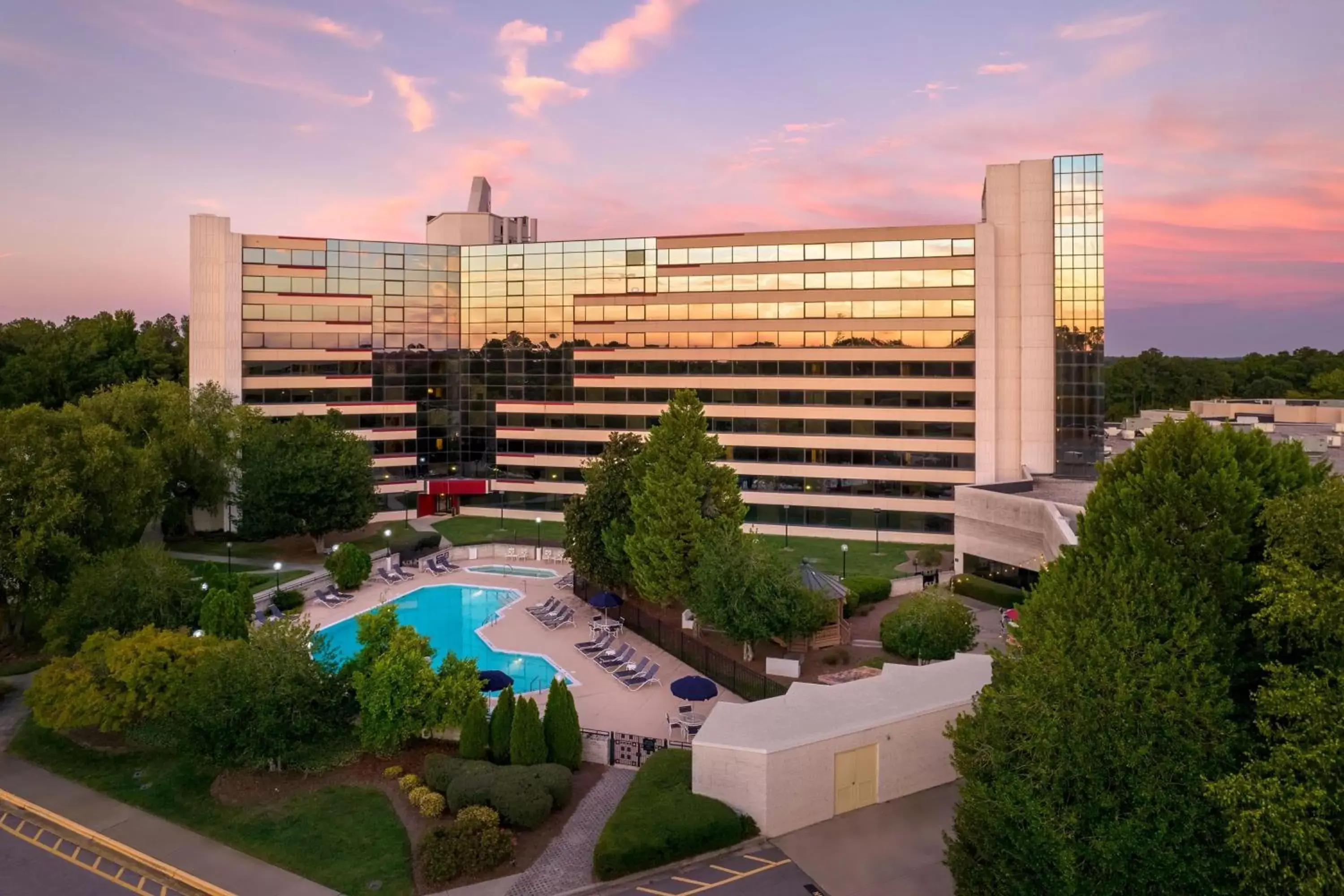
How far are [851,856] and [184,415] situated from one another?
50.5m

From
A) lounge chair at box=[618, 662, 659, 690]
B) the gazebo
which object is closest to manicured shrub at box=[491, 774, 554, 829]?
lounge chair at box=[618, 662, 659, 690]

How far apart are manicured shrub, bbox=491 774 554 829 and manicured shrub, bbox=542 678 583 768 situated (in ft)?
→ 7.81

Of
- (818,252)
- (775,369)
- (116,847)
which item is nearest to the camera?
(116,847)

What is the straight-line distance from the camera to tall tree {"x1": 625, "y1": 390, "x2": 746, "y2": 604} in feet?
117

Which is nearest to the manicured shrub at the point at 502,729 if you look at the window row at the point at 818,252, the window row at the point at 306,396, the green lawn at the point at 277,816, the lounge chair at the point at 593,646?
the green lawn at the point at 277,816

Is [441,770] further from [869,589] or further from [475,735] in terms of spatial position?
[869,589]

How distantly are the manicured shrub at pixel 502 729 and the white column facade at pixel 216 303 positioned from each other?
47569 mm

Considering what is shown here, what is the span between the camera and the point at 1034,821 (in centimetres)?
1457

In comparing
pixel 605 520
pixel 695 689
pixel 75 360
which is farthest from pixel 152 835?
pixel 75 360

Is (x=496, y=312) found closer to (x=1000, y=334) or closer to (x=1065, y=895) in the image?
(x=1000, y=334)

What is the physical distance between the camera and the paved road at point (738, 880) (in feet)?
58.1

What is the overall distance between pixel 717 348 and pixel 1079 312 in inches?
970

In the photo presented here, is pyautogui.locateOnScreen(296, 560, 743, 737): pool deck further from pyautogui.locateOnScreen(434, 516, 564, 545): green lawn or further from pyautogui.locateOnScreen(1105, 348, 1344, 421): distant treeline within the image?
pyautogui.locateOnScreen(1105, 348, 1344, 421): distant treeline

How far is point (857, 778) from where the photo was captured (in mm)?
21359
